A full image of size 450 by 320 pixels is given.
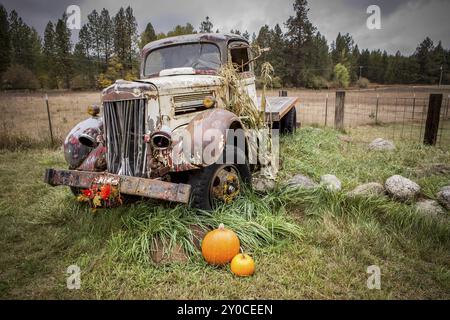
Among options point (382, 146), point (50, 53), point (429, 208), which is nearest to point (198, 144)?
point (429, 208)

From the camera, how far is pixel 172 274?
9.12ft

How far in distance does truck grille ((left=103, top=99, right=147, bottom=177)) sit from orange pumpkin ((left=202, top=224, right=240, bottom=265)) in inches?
43.2

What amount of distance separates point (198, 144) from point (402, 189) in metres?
2.81

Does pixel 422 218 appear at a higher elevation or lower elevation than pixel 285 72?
lower

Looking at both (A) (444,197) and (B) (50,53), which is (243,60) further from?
(B) (50,53)

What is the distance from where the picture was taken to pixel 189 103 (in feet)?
12.7

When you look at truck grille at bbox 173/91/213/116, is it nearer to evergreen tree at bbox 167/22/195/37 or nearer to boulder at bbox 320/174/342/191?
boulder at bbox 320/174/342/191

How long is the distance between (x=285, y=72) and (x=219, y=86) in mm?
37043

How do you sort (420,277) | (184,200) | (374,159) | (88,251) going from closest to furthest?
(420,277) → (184,200) → (88,251) → (374,159)

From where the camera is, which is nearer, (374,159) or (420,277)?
(420,277)

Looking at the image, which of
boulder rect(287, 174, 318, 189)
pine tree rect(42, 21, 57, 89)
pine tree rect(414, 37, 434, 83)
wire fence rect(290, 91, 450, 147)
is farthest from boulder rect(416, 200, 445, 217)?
pine tree rect(414, 37, 434, 83)

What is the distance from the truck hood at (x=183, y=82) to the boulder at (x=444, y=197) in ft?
10.7

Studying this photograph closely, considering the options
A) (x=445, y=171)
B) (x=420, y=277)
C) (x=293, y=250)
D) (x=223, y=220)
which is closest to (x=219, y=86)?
(x=223, y=220)
